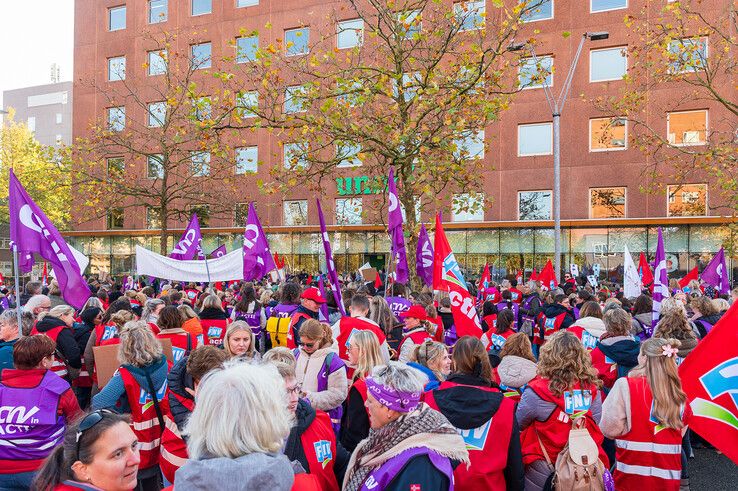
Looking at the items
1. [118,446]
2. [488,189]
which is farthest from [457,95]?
[488,189]

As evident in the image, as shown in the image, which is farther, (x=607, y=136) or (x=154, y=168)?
(x=154, y=168)

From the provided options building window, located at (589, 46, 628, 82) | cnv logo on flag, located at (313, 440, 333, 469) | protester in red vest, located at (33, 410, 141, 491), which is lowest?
cnv logo on flag, located at (313, 440, 333, 469)

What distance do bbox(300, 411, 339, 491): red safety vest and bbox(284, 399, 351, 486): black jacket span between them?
0.09 ft

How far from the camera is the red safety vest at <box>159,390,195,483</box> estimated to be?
15.2 ft

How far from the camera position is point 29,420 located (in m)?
4.52

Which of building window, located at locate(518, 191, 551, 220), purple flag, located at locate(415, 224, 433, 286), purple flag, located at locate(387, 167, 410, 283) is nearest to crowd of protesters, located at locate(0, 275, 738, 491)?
purple flag, located at locate(387, 167, 410, 283)

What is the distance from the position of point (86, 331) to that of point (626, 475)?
6448 mm

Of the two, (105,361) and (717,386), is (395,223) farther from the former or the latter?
(717,386)

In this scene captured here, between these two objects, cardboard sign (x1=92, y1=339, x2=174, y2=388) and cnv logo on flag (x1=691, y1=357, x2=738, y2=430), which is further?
cardboard sign (x1=92, y1=339, x2=174, y2=388)

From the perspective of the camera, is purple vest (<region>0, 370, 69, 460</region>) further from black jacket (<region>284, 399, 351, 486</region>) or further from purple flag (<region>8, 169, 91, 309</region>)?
purple flag (<region>8, 169, 91, 309</region>)

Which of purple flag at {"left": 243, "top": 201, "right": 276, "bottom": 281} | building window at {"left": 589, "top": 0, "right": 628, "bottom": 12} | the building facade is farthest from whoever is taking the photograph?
building window at {"left": 589, "top": 0, "right": 628, "bottom": 12}

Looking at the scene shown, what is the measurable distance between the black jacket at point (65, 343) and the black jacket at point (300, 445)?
4.54 m

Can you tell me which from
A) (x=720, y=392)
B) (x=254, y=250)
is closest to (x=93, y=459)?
(x=720, y=392)

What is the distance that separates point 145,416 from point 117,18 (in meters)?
39.5
